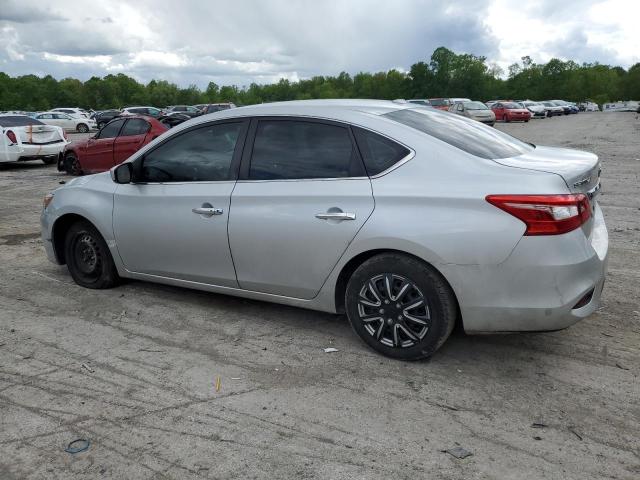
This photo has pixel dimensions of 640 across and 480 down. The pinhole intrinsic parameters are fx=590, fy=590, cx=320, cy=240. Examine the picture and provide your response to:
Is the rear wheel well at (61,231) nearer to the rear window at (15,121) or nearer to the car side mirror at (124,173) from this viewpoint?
the car side mirror at (124,173)

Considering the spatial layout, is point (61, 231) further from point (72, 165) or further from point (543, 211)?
A: point (72, 165)

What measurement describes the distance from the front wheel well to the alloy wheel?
9.79 ft

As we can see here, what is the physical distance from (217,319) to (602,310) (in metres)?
3.09

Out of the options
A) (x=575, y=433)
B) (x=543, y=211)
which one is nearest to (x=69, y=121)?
(x=543, y=211)

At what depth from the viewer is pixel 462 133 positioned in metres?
4.08

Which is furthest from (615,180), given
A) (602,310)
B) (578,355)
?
(578,355)

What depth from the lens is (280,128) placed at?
14.2ft

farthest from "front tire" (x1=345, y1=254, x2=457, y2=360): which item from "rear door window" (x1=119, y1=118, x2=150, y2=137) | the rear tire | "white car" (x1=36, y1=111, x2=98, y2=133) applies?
"white car" (x1=36, y1=111, x2=98, y2=133)

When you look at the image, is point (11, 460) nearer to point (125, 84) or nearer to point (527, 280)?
point (527, 280)

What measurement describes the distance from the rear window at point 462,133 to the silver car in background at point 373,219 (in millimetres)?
18

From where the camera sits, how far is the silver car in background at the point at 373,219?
134 inches

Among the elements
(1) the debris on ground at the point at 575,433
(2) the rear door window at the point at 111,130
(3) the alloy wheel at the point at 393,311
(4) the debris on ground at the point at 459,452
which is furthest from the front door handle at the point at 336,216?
(2) the rear door window at the point at 111,130

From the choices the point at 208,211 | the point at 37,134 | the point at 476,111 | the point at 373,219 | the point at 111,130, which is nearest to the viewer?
the point at 373,219

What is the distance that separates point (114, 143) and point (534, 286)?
40.8 ft
